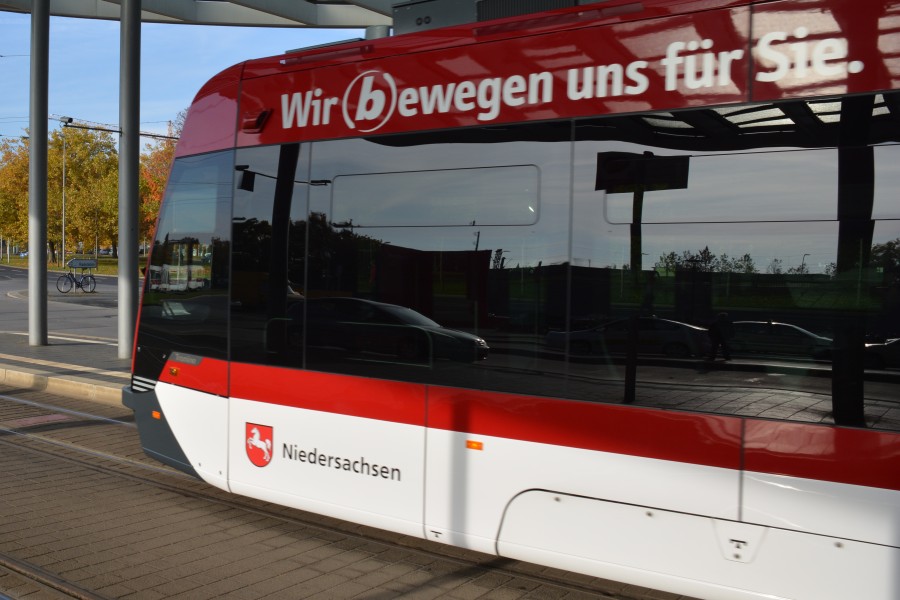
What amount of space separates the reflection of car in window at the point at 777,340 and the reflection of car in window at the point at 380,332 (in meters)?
1.37

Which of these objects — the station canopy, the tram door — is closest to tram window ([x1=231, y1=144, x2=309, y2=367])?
the tram door

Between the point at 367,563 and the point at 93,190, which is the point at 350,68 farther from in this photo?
the point at 93,190

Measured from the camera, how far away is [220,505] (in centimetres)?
632

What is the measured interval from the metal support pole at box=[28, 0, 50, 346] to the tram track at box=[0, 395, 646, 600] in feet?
23.4

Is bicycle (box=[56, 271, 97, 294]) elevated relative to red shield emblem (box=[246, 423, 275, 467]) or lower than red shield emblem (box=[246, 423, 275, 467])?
elevated

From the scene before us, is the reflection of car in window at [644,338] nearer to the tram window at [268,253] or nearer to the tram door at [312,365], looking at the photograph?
Result: the tram door at [312,365]

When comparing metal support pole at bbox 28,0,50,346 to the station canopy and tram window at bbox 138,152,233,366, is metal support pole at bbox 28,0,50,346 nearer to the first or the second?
the station canopy

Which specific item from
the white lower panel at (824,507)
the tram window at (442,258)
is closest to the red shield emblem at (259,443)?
the tram window at (442,258)

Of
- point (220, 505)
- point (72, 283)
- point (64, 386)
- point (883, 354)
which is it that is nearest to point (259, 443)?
point (220, 505)

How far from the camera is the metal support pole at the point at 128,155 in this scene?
44.4 ft

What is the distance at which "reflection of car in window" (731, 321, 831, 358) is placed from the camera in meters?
3.59

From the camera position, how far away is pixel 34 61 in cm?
1524

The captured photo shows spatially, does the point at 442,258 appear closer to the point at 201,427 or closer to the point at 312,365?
the point at 312,365

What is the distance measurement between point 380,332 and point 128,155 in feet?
34.2
